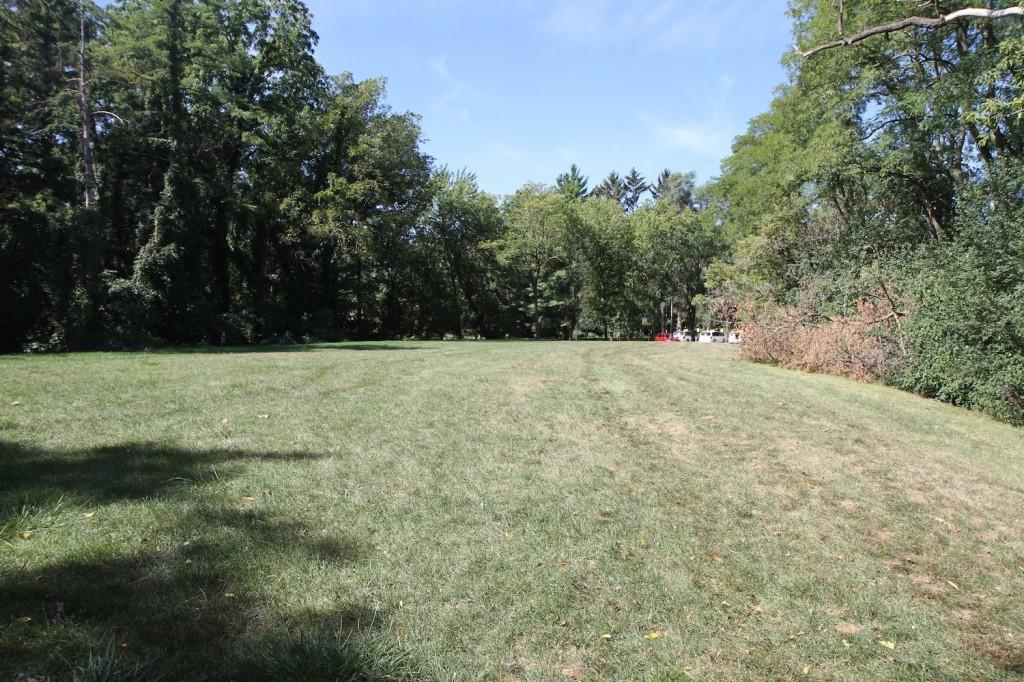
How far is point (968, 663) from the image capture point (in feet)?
9.37

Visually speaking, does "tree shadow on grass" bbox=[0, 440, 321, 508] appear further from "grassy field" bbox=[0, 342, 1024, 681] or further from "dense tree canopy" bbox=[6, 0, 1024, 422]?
"dense tree canopy" bbox=[6, 0, 1024, 422]

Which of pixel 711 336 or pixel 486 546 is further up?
pixel 711 336

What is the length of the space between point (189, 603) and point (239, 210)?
27227mm

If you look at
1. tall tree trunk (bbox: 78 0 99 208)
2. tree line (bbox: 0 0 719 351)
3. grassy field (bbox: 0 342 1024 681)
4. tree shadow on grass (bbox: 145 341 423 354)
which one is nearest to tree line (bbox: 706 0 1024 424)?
grassy field (bbox: 0 342 1024 681)

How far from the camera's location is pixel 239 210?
26.6m

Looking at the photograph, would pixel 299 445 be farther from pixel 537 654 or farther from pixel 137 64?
pixel 137 64

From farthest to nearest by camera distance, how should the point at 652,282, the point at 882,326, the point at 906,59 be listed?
the point at 652,282 < the point at 906,59 < the point at 882,326

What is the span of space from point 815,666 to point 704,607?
598mm

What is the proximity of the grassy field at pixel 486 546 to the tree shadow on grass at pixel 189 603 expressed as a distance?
0.05 feet

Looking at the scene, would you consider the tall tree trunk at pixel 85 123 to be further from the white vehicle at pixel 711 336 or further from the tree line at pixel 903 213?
the white vehicle at pixel 711 336

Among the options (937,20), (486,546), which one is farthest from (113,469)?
(937,20)

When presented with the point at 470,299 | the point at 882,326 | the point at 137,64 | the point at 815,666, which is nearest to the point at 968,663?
the point at 815,666

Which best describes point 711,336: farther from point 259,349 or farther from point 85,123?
point 85,123

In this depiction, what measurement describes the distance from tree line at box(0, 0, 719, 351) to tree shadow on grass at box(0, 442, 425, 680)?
18.2 metres
